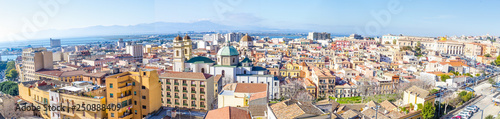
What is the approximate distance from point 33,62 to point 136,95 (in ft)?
72.4

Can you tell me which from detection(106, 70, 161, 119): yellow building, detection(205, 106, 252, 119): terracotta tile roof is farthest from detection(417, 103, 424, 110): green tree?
detection(106, 70, 161, 119): yellow building

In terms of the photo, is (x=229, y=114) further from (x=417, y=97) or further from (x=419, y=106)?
(x=417, y=97)

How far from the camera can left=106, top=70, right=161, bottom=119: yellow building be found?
11.7m

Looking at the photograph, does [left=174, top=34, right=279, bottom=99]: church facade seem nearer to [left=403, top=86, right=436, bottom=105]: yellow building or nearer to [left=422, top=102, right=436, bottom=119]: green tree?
[left=403, top=86, right=436, bottom=105]: yellow building

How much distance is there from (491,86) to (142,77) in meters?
22.2

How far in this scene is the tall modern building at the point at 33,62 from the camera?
28125 mm

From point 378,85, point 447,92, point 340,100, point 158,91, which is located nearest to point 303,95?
point 340,100

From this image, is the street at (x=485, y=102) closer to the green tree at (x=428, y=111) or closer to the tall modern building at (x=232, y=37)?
the green tree at (x=428, y=111)

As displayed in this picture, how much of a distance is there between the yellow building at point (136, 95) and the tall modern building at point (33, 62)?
70.8 ft

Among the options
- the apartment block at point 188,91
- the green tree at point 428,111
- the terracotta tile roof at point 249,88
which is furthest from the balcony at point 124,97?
the green tree at point 428,111

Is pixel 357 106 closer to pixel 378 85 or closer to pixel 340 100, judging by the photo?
pixel 340 100

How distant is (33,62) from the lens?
91.7 feet

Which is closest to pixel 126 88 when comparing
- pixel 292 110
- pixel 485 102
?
pixel 292 110

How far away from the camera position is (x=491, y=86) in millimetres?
20281
